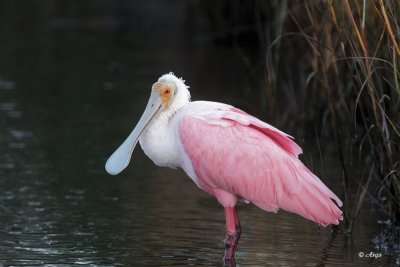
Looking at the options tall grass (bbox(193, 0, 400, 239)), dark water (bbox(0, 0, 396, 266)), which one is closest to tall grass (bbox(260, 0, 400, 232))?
tall grass (bbox(193, 0, 400, 239))

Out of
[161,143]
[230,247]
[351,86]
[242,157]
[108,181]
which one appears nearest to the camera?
[230,247]

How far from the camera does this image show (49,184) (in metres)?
9.44

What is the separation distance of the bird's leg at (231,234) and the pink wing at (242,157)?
0.45 ft

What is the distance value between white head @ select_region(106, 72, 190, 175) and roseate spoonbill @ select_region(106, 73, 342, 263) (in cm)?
13

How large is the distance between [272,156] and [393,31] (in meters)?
1.13

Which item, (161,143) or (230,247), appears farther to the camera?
(161,143)

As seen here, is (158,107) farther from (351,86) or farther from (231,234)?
(351,86)

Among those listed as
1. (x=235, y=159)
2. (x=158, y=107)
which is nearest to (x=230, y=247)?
(x=235, y=159)

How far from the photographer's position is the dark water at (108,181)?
287 inches

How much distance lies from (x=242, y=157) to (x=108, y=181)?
8.81 feet

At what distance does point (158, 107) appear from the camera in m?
7.52

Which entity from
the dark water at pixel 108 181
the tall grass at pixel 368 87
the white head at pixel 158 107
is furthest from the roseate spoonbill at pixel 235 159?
the tall grass at pixel 368 87

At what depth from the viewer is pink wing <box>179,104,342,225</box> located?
7105mm

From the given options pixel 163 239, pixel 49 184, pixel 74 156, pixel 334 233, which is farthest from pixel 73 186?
pixel 334 233
